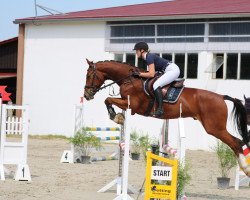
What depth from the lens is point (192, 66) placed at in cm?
2344

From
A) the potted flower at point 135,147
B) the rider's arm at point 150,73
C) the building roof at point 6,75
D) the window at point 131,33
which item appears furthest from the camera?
the building roof at point 6,75

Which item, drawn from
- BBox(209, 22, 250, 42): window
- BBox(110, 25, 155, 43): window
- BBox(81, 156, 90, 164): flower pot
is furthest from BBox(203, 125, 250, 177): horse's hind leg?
BBox(110, 25, 155, 43): window

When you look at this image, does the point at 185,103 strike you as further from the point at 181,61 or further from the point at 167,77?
the point at 181,61

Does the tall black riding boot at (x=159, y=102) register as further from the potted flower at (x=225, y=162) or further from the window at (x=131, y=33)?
the window at (x=131, y=33)

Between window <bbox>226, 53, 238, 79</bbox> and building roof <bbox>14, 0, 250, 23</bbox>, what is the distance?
137cm

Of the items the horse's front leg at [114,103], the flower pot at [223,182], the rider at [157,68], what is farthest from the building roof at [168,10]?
the horse's front leg at [114,103]

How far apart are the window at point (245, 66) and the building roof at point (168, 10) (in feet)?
4.42

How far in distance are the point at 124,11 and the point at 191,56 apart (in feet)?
15.1

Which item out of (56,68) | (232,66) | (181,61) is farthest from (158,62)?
(56,68)

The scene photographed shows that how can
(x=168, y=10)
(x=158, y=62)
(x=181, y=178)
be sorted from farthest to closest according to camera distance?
(x=168, y=10) < (x=158, y=62) < (x=181, y=178)

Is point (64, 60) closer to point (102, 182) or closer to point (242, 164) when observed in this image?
point (102, 182)

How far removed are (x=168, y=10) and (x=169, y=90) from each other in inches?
607

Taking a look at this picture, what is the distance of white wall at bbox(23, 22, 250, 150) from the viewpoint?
25750 mm

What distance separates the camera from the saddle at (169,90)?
10156 mm
